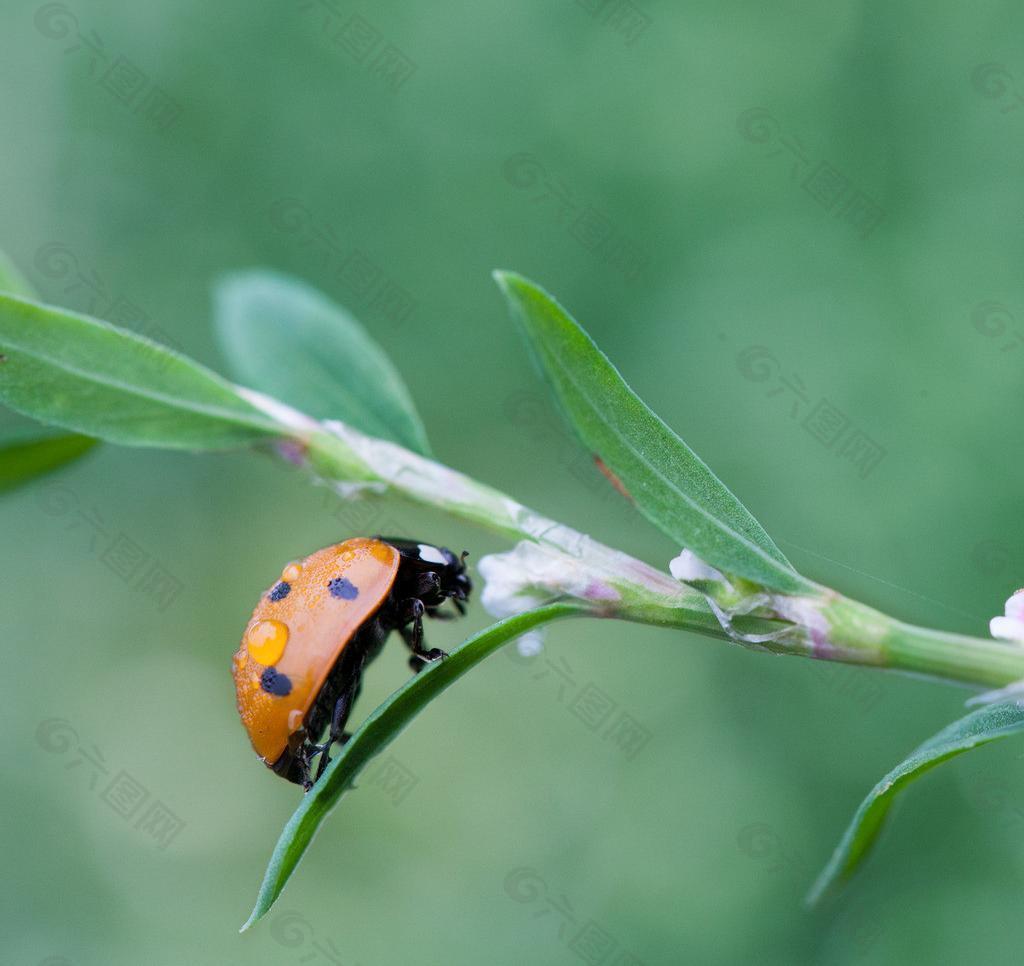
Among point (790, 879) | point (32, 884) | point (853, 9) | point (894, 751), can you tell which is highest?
point (853, 9)

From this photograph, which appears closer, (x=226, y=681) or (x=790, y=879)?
(x=790, y=879)

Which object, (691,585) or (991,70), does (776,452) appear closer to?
(991,70)

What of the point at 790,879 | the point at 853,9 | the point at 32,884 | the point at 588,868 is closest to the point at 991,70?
the point at 853,9

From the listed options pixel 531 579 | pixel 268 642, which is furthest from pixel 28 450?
pixel 531 579

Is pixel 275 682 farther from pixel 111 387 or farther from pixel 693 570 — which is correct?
pixel 693 570

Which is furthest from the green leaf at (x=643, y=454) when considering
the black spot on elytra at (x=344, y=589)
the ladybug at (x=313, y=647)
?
the black spot on elytra at (x=344, y=589)

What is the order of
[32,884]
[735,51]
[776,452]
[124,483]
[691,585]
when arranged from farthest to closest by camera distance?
[124,483], [735,51], [32,884], [776,452], [691,585]

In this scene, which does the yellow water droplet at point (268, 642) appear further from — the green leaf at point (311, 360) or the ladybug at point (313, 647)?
the green leaf at point (311, 360)

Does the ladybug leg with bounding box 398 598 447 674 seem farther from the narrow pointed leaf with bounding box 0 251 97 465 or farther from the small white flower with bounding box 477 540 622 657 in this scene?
the narrow pointed leaf with bounding box 0 251 97 465
